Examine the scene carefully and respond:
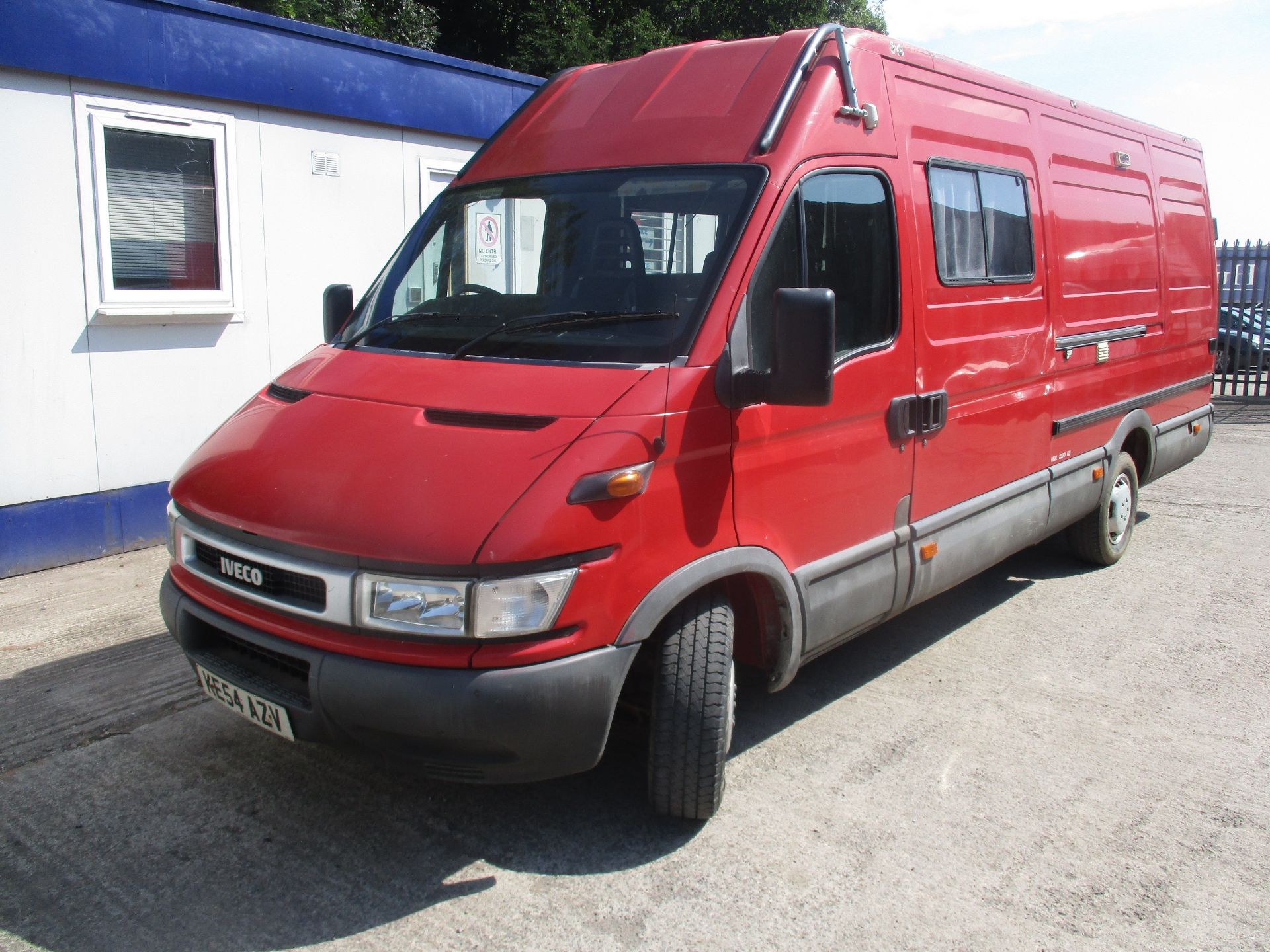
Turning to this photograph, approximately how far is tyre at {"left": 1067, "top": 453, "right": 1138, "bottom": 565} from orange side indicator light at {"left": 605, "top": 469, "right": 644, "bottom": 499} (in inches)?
160

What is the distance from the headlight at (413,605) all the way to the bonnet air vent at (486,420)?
1.76ft

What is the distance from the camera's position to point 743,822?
358 centimetres

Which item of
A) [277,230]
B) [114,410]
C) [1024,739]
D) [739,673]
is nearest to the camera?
[1024,739]

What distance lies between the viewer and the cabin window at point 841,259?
3580mm

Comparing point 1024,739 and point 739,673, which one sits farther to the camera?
point 739,673

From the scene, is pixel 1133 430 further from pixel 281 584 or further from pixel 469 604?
pixel 281 584

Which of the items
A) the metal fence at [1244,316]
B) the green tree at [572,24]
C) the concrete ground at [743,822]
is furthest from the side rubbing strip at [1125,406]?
the green tree at [572,24]

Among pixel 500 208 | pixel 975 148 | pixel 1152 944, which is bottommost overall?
pixel 1152 944

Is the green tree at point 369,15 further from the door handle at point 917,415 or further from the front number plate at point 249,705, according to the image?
the front number plate at point 249,705

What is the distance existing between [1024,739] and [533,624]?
2.31 m

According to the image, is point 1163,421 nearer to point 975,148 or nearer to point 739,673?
point 975,148

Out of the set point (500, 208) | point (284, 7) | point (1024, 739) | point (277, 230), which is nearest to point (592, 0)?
point (284, 7)

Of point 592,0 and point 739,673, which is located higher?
point 592,0

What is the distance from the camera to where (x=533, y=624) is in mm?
2930
